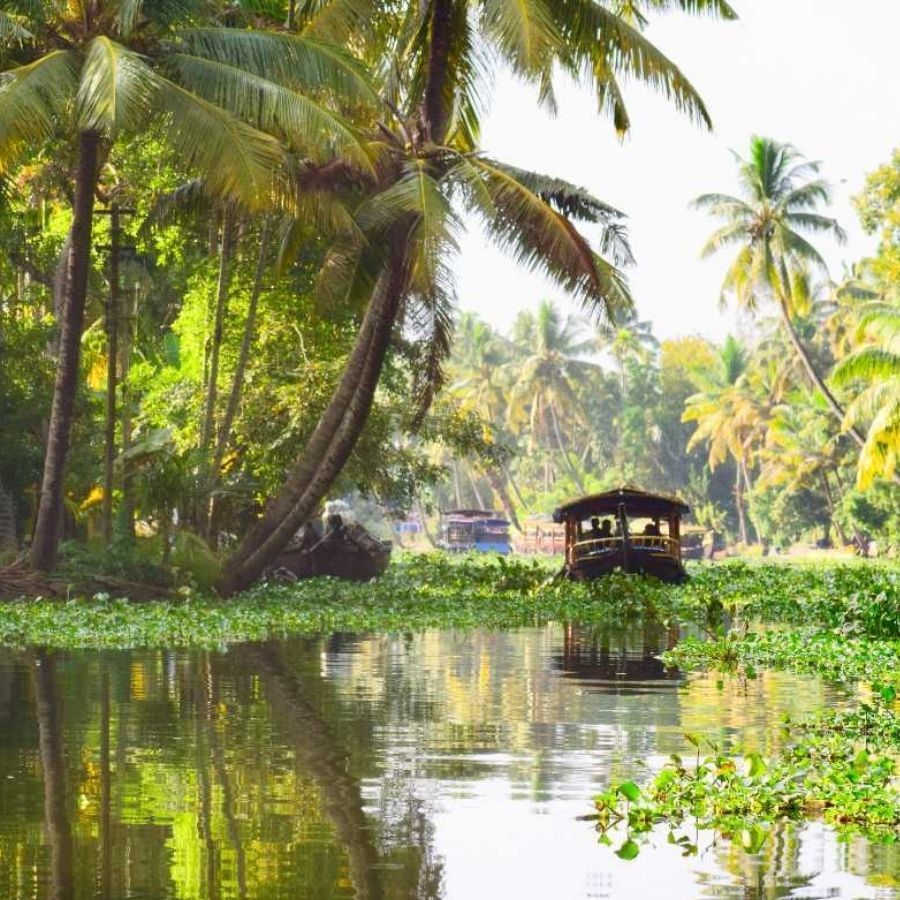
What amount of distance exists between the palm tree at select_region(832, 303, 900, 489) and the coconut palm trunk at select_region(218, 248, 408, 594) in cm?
1299

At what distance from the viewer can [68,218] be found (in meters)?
36.5

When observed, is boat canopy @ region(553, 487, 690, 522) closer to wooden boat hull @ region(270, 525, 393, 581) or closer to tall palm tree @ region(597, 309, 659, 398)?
wooden boat hull @ region(270, 525, 393, 581)

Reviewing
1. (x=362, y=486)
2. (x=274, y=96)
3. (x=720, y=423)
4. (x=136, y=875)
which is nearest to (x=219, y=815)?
(x=136, y=875)

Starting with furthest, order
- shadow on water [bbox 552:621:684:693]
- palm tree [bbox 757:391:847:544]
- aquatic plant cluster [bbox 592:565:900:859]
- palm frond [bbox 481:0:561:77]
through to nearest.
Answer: palm tree [bbox 757:391:847:544]
palm frond [bbox 481:0:561:77]
shadow on water [bbox 552:621:684:693]
aquatic plant cluster [bbox 592:565:900:859]

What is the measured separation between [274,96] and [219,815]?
48.6 ft

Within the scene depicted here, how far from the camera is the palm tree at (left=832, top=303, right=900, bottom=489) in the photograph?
36.2 metres

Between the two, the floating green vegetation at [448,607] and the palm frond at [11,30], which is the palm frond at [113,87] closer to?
the palm frond at [11,30]

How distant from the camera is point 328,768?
35.1ft

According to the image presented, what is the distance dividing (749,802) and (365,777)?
2358 mm

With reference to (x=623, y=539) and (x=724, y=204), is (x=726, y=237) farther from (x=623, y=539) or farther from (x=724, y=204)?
(x=623, y=539)

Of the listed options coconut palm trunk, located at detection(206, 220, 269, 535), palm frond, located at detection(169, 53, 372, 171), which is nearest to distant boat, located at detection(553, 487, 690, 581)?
coconut palm trunk, located at detection(206, 220, 269, 535)

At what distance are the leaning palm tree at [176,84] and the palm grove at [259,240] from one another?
0.12 feet

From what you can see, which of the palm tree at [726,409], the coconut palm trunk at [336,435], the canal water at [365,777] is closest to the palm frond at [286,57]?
the coconut palm trunk at [336,435]

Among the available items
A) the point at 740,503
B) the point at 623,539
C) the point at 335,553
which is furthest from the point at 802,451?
the point at 623,539
